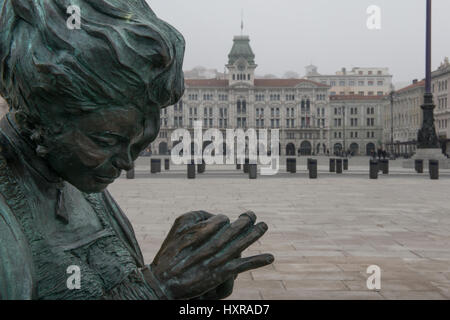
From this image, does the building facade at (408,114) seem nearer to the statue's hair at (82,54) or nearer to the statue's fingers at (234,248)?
the statue's fingers at (234,248)

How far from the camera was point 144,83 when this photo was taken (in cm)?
86

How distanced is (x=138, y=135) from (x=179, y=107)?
292ft

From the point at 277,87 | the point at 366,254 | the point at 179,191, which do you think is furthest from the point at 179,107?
the point at 366,254

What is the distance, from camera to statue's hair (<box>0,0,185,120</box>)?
0.82 m

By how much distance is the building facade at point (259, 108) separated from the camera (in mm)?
87062

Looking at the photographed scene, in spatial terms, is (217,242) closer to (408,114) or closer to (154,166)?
(154,166)

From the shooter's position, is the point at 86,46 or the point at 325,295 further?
the point at 325,295

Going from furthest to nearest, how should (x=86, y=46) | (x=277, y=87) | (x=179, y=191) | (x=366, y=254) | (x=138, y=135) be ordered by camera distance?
1. (x=277, y=87)
2. (x=179, y=191)
3. (x=366, y=254)
4. (x=138, y=135)
5. (x=86, y=46)

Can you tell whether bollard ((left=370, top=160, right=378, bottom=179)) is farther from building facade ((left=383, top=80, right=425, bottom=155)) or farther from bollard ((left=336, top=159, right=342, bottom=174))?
building facade ((left=383, top=80, right=425, bottom=155))

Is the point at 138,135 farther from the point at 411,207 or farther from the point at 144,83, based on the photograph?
the point at 411,207

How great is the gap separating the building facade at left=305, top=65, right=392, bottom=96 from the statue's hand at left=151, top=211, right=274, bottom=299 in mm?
116161

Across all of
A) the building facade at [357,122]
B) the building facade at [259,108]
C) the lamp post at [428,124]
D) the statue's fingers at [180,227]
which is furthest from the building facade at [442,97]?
the statue's fingers at [180,227]

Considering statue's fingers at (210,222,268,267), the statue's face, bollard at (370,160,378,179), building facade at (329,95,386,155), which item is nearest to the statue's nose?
the statue's face

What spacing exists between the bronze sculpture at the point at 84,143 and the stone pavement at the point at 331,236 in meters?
2.99
